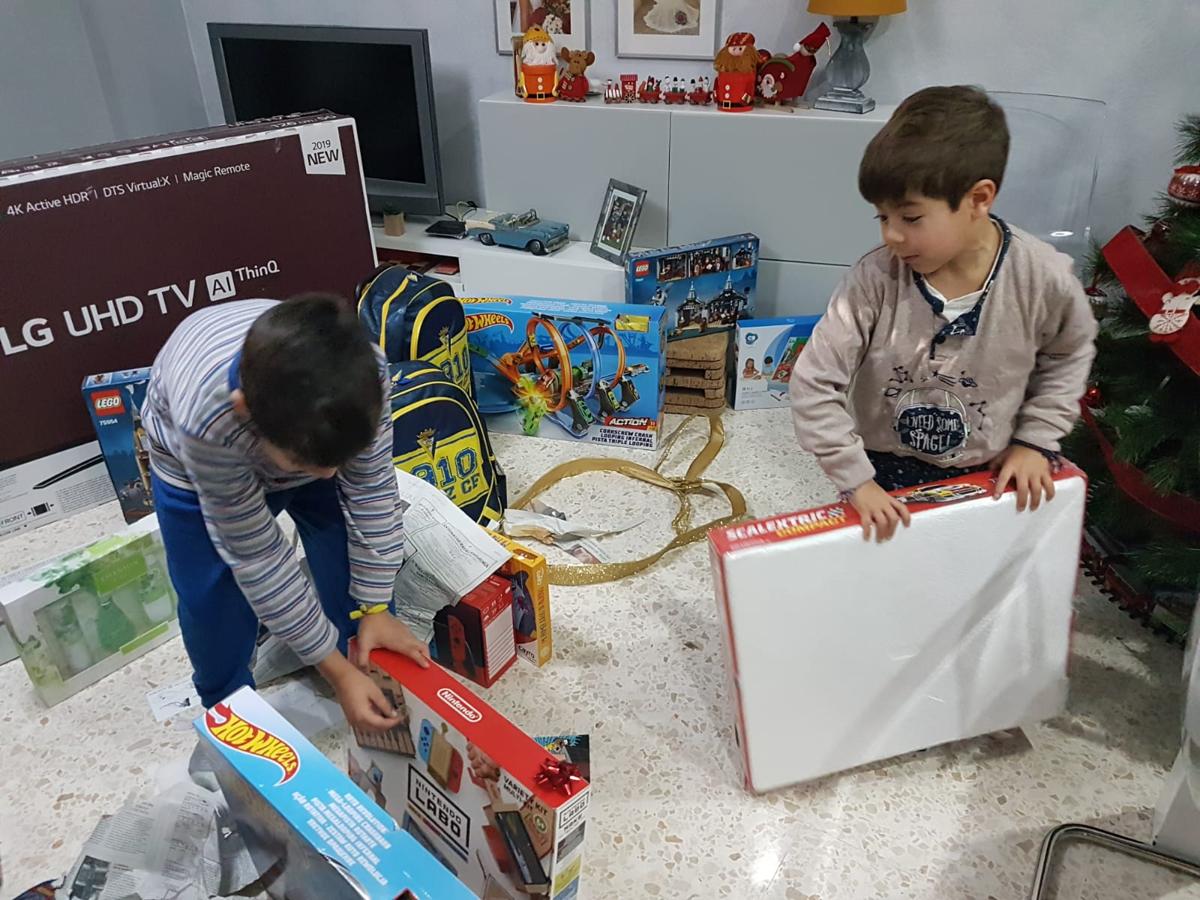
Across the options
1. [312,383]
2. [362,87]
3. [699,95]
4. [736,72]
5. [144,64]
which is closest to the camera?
[312,383]

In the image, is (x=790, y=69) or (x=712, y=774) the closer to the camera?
(x=712, y=774)

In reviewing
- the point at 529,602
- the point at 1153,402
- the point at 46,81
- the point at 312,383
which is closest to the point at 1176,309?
the point at 1153,402

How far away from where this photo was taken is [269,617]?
39.2 inches

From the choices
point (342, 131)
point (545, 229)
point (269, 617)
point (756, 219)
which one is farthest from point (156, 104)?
point (269, 617)

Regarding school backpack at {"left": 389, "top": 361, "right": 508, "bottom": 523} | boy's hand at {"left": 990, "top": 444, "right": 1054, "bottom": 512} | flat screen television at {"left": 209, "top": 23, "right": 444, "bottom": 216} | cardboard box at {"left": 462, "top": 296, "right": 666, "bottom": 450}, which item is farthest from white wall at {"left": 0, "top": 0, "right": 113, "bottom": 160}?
boy's hand at {"left": 990, "top": 444, "right": 1054, "bottom": 512}

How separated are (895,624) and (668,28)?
1.82 m

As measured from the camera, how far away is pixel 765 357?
213 cm

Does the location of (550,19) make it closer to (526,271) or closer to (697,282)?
(526,271)

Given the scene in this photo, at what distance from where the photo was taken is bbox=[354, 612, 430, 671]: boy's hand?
1041mm

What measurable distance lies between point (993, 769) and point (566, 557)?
0.80 metres

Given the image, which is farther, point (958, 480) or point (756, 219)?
point (756, 219)

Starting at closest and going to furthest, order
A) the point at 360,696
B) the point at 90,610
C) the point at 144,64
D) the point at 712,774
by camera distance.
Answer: the point at 360,696, the point at 712,774, the point at 90,610, the point at 144,64

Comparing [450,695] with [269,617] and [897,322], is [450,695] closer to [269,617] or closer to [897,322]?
[269,617]

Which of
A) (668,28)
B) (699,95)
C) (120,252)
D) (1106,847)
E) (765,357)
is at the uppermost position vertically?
(668,28)
